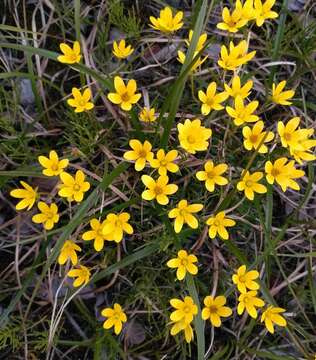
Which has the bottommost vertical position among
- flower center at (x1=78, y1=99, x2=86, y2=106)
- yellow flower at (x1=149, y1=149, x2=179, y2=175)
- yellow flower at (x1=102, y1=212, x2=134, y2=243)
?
yellow flower at (x1=102, y1=212, x2=134, y2=243)

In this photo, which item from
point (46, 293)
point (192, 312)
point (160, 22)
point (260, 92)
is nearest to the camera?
point (192, 312)

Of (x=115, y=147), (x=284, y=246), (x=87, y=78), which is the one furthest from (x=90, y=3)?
(x=284, y=246)

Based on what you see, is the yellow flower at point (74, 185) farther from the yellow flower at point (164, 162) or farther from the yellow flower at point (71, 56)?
the yellow flower at point (71, 56)

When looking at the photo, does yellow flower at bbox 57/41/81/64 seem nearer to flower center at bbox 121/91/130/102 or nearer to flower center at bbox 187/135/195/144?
flower center at bbox 121/91/130/102

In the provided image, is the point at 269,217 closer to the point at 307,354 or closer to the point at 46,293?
the point at 307,354

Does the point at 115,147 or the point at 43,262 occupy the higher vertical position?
the point at 115,147

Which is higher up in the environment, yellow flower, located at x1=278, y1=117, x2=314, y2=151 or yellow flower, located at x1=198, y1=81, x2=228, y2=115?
yellow flower, located at x1=198, y1=81, x2=228, y2=115

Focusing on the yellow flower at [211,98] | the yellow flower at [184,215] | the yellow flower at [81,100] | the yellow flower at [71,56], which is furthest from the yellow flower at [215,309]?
the yellow flower at [71,56]

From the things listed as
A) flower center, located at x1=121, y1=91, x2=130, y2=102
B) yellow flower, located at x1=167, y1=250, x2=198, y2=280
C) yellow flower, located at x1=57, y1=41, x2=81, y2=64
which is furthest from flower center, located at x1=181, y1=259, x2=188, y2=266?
yellow flower, located at x1=57, y1=41, x2=81, y2=64
